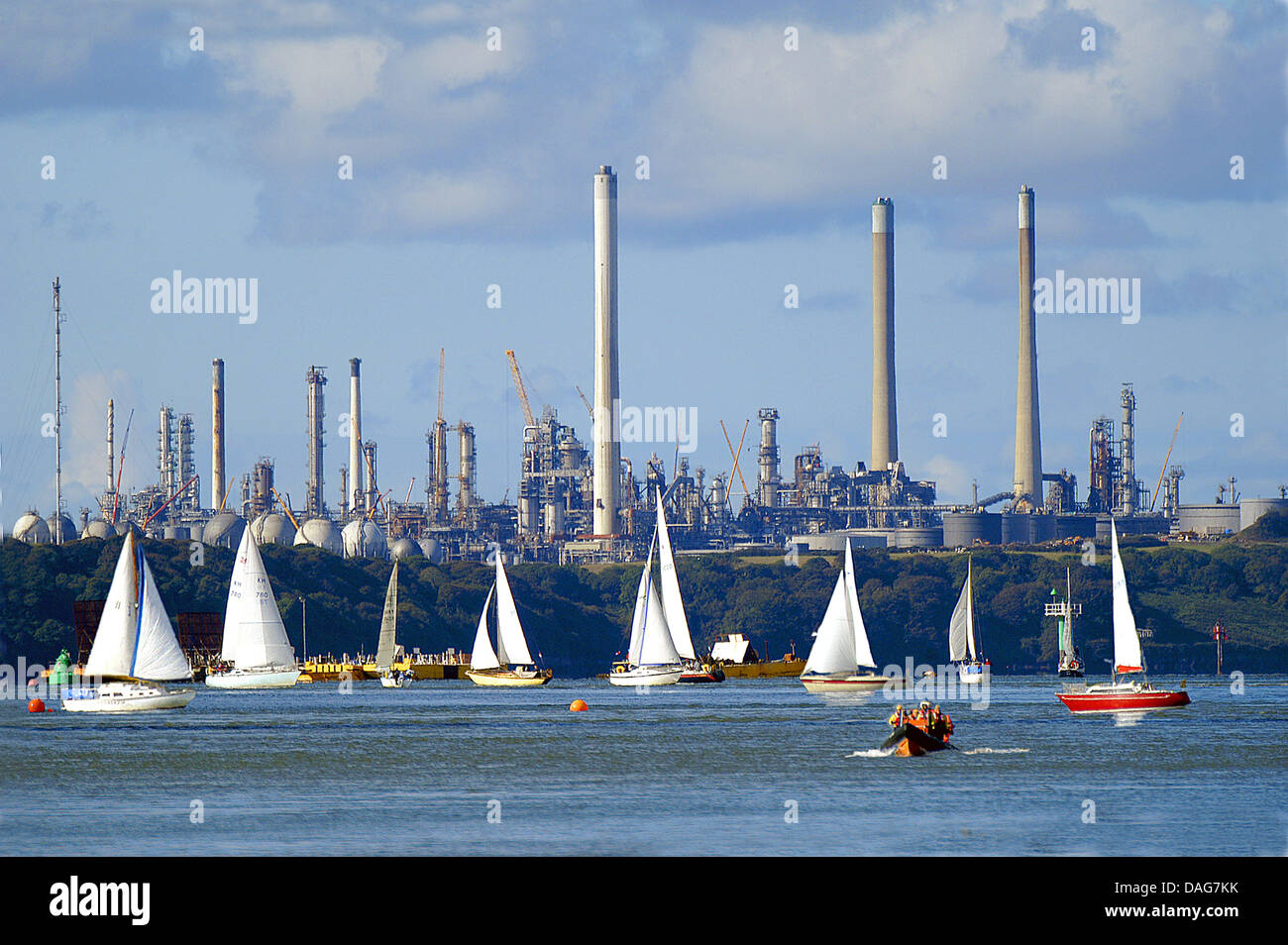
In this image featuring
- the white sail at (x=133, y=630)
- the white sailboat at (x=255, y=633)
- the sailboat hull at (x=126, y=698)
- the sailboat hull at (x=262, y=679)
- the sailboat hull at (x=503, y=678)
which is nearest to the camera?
the white sail at (x=133, y=630)

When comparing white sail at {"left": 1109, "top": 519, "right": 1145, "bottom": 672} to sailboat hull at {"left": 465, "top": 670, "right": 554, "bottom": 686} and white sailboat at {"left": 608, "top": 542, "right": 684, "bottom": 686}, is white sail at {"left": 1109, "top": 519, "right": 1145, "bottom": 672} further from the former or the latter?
sailboat hull at {"left": 465, "top": 670, "right": 554, "bottom": 686}

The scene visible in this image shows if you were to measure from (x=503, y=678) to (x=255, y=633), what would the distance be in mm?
42455

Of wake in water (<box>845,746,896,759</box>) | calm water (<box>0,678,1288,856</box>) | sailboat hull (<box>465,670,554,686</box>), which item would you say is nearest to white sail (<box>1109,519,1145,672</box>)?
calm water (<box>0,678,1288,856</box>)

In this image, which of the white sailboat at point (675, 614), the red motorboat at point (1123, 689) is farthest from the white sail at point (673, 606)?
the red motorboat at point (1123, 689)

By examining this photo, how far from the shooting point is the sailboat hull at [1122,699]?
11144cm

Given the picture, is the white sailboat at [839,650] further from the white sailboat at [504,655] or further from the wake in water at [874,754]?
the wake in water at [874,754]

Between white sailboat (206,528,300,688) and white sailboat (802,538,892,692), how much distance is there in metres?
36.4

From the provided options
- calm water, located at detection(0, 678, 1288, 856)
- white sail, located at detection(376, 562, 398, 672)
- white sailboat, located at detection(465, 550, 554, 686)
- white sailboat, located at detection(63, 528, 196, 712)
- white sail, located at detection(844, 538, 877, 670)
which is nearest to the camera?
calm water, located at detection(0, 678, 1288, 856)

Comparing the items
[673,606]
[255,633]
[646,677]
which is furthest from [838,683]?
[255,633]

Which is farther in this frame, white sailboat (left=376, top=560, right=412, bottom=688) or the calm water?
white sailboat (left=376, top=560, right=412, bottom=688)

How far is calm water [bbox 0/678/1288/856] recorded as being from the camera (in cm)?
5494
